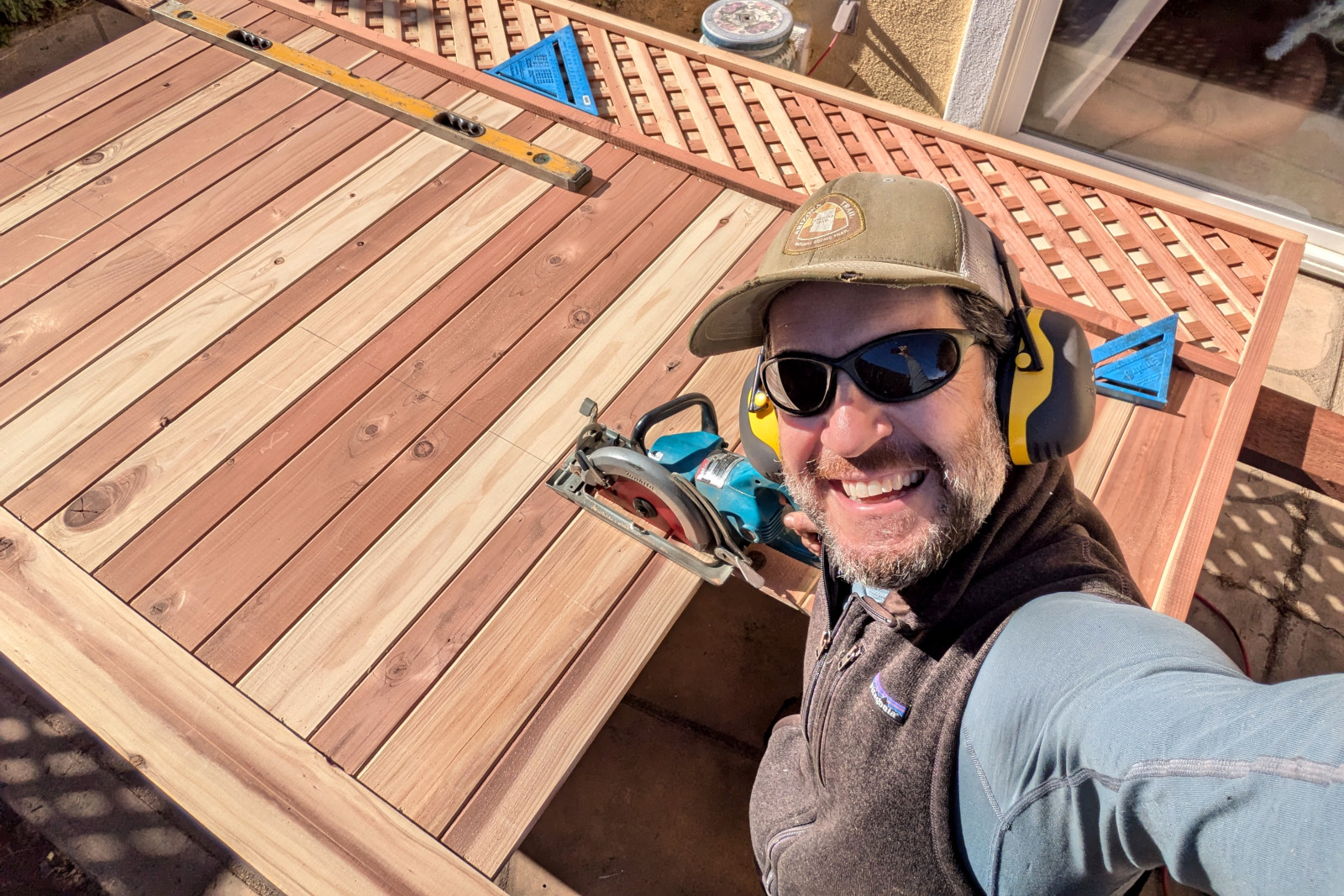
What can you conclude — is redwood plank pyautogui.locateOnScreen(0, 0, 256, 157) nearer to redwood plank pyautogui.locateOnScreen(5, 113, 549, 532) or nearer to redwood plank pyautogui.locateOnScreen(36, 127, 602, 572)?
redwood plank pyautogui.locateOnScreen(36, 127, 602, 572)

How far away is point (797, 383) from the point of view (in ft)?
4.46

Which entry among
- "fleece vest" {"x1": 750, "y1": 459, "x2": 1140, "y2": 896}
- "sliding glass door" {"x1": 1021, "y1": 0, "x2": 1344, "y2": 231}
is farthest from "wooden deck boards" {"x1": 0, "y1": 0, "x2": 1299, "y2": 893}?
"sliding glass door" {"x1": 1021, "y1": 0, "x2": 1344, "y2": 231}

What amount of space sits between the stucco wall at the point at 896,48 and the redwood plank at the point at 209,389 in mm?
2656

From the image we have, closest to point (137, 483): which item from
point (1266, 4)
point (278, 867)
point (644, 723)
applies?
point (278, 867)

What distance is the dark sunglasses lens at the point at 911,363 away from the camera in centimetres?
127

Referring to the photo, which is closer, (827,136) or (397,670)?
(397,670)

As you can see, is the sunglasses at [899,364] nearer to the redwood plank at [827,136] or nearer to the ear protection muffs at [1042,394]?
the ear protection muffs at [1042,394]

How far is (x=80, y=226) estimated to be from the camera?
3053 millimetres

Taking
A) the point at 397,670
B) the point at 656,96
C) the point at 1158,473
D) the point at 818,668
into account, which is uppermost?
the point at 656,96

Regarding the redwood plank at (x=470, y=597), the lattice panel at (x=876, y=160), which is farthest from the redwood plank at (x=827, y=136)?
the redwood plank at (x=470, y=597)

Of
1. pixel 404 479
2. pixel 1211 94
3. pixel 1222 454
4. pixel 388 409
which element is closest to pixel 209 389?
pixel 388 409

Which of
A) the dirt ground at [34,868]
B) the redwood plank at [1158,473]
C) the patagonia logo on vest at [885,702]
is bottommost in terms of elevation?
the dirt ground at [34,868]

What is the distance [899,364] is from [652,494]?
97 cm

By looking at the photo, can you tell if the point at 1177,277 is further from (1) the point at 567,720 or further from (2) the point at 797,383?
(1) the point at 567,720
